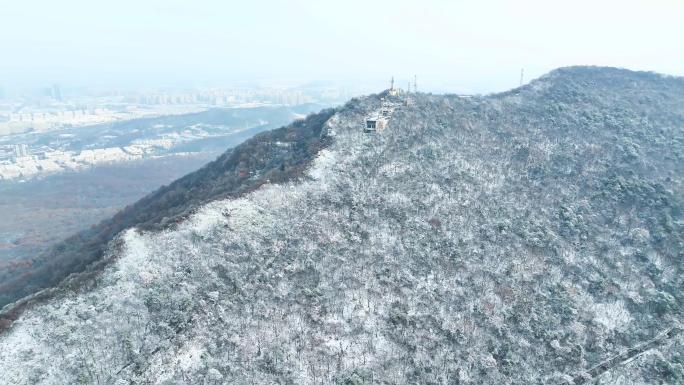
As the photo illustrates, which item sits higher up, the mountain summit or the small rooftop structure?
the small rooftop structure

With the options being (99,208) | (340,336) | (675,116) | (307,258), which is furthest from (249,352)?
(99,208)

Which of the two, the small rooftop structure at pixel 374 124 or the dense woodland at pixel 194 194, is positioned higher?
the small rooftop structure at pixel 374 124

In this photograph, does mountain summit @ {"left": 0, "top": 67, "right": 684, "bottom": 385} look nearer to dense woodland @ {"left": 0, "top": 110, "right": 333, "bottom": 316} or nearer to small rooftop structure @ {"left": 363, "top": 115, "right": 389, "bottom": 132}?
small rooftop structure @ {"left": 363, "top": 115, "right": 389, "bottom": 132}

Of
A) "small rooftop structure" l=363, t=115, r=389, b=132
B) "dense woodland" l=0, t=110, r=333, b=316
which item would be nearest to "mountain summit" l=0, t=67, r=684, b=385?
"small rooftop structure" l=363, t=115, r=389, b=132

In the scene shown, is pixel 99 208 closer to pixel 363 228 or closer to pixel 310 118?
pixel 310 118

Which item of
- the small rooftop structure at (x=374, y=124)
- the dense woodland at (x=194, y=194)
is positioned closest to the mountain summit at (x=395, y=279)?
the small rooftop structure at (x=374, y=124)

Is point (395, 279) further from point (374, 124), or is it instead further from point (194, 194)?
point (194, 194)

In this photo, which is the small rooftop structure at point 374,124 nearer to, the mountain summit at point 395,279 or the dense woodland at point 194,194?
the mountain summit at point 395,279

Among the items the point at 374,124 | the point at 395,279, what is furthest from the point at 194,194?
the point at 395,279
